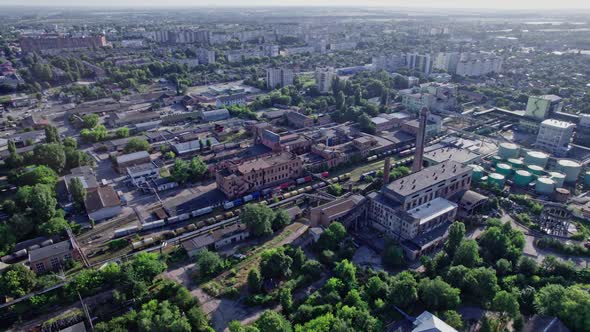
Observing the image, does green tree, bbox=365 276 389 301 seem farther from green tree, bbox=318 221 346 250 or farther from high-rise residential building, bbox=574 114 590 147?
high-rise residential building, bbox=574 114 590 147

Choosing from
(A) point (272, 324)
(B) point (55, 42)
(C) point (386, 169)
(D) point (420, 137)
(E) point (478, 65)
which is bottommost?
(A) point (272, 324)

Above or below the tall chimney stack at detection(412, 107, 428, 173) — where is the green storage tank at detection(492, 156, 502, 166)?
below

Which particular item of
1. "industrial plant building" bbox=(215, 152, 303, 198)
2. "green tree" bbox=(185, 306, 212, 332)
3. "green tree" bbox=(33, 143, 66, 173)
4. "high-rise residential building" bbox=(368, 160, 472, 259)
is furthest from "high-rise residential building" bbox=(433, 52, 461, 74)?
"green tree" bbox=(185, 306, 212, 332)

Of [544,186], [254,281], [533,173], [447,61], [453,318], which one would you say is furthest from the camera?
[447,61]

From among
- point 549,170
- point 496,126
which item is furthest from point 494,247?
point 496,126

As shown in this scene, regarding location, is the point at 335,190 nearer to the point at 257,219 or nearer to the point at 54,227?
the point at 257,219

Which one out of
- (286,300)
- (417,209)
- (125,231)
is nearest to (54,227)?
(125,231)

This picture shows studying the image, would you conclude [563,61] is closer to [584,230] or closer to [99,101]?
[584,230]
